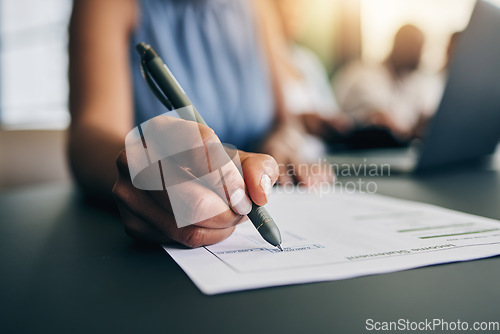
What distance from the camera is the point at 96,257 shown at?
0.25m

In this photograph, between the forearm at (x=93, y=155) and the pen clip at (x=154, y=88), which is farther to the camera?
the forearm at (x=93, y=155)

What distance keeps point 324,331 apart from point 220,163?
4.4 inches

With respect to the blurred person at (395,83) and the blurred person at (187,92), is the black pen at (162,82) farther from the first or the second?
the blurred person at (395,83)

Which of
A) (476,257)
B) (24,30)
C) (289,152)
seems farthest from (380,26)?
(476,257)

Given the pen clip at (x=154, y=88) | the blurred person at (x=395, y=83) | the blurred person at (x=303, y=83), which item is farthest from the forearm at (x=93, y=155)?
the blurred person at (x=395, y=83)

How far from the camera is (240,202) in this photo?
23cm

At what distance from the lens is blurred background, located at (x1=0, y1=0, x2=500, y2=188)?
1187mm

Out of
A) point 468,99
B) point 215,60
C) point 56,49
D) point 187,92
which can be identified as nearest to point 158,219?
point 187,92

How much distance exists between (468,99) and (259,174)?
491mm

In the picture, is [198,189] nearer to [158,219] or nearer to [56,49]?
[158,219]

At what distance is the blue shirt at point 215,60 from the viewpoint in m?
0.73

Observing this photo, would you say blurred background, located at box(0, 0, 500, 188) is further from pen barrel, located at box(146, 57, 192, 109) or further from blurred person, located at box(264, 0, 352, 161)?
pen barrel, located at box(146, 57, 192, 109)

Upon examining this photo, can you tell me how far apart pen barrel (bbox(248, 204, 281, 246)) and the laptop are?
1.38 feet

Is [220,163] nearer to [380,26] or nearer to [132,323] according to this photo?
[132,323]
